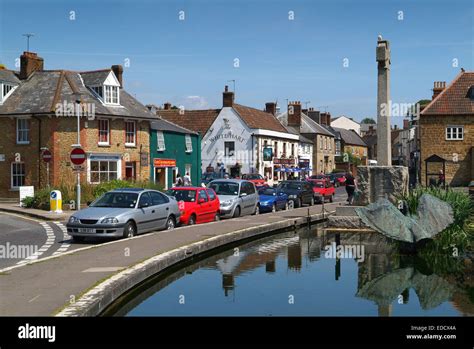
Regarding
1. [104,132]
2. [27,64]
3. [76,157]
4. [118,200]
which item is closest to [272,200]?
[76,157]

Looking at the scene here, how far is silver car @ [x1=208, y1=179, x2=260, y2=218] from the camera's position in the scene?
23359 mm

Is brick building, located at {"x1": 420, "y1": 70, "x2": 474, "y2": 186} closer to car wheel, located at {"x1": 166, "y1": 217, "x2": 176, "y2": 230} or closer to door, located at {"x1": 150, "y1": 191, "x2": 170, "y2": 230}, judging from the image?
car wheel, located at {"x1": 166, "y1": 217, "x2": 176, "y2": 230}

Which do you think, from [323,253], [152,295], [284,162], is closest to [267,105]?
[284,162]

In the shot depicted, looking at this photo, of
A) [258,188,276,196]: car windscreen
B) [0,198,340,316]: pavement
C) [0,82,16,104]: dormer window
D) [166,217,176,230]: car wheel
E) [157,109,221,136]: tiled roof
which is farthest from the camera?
[157,109,221,136]: tiled roof

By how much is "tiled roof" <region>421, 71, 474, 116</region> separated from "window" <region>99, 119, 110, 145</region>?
26.6 meters

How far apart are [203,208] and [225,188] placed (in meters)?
3.65

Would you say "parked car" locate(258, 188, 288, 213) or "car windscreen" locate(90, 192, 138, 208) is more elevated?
"car windscreen" locate(90, 192, 138, 208)

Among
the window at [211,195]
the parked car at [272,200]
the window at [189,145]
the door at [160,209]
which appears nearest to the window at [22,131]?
the window at [189,145]

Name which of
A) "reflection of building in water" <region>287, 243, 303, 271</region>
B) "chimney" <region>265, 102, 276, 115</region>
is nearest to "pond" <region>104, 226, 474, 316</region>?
"reflection of building in water" <region>287, 243, 303, 271</region>

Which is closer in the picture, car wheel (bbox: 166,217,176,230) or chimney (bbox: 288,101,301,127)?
car wheel (bbox: 166,217,176,230)

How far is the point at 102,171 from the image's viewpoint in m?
36.5

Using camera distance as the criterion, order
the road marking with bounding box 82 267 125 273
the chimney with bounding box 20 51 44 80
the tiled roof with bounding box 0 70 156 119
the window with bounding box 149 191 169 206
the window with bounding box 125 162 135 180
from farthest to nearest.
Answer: the window with bounding box 125 162 135 180 < the chimney with bounding box 20 51 44 80 < the tiled roof with bounding box 0 70 156 119 < the window with bounding box 149 191 169 206 < the road marking with bounding box 82 267 125 273

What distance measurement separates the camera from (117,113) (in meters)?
36.6
